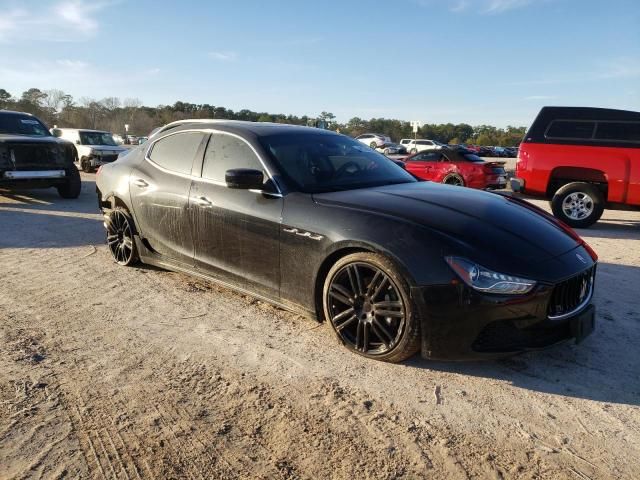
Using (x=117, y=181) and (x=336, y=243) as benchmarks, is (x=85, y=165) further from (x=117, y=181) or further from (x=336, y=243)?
(x=336, y=243)

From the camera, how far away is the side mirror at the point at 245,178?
140 inches

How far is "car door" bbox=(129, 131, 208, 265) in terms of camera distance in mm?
4301

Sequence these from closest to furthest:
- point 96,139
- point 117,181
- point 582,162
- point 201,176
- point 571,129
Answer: point 201,176 → point 117,181 → point 582,162 → point 571,129 → point 96,139

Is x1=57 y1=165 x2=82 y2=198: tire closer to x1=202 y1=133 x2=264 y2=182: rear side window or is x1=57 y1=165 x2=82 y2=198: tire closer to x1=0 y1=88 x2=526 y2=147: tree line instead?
x1=202 y1=133 x2=264 y2=182: rear side window

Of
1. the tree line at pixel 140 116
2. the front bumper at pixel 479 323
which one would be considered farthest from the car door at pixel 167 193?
the tree line at pixel 140 116

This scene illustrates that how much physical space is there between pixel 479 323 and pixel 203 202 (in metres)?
2.44

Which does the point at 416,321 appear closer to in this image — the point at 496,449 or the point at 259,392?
the point at 496,449

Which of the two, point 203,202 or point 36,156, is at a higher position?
point 36,156

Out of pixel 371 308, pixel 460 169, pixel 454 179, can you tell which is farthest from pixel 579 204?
pixel 371 308

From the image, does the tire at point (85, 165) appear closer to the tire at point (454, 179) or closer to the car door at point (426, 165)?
the car door at point (426, 165)

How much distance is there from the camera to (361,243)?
120 inches

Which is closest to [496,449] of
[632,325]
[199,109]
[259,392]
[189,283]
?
[259,392]

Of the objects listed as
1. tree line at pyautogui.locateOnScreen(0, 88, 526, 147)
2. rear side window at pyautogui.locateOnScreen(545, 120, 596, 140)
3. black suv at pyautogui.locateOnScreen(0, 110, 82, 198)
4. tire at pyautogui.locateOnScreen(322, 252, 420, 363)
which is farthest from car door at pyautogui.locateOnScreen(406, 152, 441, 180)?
tree line at pyautogui.locateOnScreen(0, 88, 526, 147)

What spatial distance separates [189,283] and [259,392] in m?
2.23
